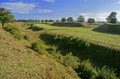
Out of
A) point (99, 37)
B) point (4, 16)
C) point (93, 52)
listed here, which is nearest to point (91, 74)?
point (93, 52)

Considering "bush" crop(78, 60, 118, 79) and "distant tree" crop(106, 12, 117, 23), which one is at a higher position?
"distant tree" crop(106, 12, 117, 23)

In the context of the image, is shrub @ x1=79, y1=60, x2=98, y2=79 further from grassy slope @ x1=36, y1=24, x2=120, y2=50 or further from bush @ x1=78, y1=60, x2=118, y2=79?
grassy slope @ x1=36, y1=24, x2=120, y2=50

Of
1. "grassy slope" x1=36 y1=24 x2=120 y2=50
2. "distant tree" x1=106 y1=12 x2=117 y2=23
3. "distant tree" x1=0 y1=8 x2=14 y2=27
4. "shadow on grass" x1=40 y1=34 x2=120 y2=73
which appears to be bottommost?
"shadow on grass" x1=40 y1=34 x2=120 y2=73

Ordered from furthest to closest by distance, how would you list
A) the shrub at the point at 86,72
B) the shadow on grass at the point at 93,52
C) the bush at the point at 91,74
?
the shadow on grass at the point at 93,52, the bush at the point at 91,74, the shrub at the point at 86,72

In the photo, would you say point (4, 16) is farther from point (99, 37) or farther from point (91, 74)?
point (91, 74)

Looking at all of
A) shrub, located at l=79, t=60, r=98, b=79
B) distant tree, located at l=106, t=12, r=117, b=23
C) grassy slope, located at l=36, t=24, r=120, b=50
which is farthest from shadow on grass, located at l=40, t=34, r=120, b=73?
distant tree, located at l=106, t=12, r=117, b=23

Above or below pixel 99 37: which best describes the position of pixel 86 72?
below

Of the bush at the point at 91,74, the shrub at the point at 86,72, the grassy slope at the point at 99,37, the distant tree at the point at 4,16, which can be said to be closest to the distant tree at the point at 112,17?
the grassy slope at the point at 99,37

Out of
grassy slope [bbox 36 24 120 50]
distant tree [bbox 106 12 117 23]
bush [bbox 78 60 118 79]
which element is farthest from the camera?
distant tree [bbox 106 12 117 23]

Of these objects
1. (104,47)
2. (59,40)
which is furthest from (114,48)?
(59,40)

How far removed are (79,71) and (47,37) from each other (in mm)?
30611

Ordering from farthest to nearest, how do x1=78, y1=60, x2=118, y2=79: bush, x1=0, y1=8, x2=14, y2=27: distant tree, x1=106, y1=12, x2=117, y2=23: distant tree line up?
x1=106, y1=12, x2=117, y2=23: distant tree, x1=0, y1=8, x2=14, y2=27: distant tree, x1=78, y1=60, x2=118, y2=79: bush

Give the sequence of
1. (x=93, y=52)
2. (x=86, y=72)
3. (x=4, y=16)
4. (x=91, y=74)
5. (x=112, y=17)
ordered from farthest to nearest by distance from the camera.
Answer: (x=112, y=17) → (x=4, y=16) → (x=93, y=52) → (x=86, y=72) → (x=91, y=74)

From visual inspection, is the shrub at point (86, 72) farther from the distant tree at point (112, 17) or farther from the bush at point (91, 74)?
the distant tree at point (112, 17)
